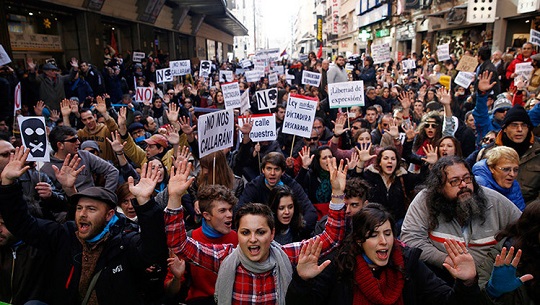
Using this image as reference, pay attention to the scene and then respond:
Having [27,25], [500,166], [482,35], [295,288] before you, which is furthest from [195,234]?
[482,35]

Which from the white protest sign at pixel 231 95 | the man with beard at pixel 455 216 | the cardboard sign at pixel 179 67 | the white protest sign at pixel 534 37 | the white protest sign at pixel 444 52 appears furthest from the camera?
the cardboard sign at pixel 179 67

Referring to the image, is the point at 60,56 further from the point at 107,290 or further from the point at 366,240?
the point at 366,240

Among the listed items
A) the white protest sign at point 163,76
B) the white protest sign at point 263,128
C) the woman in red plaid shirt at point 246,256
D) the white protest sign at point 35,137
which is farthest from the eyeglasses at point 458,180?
the white protest sign at point 163,76

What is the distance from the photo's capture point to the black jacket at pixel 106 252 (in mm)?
2482

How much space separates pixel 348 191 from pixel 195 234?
141 cm

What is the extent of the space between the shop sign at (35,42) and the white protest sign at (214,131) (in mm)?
9439

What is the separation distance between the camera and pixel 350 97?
25.1ft

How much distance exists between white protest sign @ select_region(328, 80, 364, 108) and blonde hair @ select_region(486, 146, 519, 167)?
4.11m

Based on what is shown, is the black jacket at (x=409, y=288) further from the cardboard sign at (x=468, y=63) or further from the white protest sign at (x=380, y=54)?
the white protest sign at (x=380, y=54)

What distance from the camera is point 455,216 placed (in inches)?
116

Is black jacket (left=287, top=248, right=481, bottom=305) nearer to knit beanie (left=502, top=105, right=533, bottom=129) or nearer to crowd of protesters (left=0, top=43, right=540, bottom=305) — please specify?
crowd of protesters (left=0, top=43, right=540, bottom=305)

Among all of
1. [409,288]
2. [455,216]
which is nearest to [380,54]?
[455,216]

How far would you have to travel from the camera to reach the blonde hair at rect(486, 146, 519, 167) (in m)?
3.44

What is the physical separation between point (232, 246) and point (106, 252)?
885 mm
